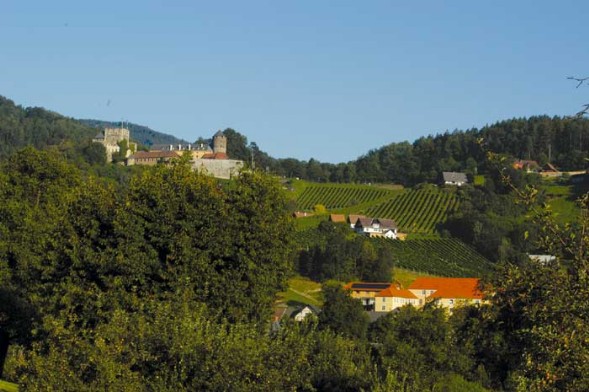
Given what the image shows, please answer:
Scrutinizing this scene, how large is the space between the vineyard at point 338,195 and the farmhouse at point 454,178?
14.2 metres

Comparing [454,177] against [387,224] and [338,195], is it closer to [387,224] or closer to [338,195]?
[338,195]

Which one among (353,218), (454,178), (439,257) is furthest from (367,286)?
(454,178)

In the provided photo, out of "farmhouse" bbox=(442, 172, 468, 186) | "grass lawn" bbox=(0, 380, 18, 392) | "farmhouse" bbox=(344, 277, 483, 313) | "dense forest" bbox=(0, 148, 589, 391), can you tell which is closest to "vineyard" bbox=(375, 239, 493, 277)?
"farmhouse" bbox=(344, 277, 483, 313)

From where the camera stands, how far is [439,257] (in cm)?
13138

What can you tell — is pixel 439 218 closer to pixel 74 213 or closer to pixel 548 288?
pixel 74 213

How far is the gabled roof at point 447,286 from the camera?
106312 mm

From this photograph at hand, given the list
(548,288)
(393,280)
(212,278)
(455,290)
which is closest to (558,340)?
(548,288)

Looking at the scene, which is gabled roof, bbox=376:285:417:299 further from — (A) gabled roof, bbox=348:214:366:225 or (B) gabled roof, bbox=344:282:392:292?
(A) gabled roof, bbox=348:214:366:225

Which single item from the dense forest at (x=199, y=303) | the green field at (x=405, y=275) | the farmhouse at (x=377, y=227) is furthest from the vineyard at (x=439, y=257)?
the dense forest at (x=199, y=303)

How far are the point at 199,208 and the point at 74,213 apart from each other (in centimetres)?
527

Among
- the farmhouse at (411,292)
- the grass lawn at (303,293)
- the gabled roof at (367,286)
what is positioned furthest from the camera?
the gabled roof at (367,286)

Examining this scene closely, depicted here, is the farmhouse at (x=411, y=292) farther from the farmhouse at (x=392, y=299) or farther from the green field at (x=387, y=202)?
the green field at (x=387, y=202)

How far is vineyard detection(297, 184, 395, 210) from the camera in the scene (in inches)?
6841

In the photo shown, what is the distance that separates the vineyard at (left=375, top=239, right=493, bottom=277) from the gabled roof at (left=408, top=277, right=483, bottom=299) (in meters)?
9.55
